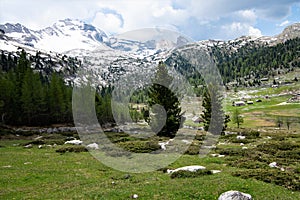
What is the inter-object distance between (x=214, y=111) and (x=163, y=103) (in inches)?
650

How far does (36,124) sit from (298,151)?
258ft

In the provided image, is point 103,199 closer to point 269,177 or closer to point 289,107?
point 269,177

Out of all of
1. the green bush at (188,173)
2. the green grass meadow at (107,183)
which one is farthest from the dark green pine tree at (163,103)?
the green bush at (188,173)

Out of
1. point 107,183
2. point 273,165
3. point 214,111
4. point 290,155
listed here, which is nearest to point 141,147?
point 107,183

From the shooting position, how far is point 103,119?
119 meters

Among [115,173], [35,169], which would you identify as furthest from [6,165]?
[115,173]

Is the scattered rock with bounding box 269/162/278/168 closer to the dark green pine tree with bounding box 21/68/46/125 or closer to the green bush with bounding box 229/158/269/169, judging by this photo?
the green bush with bounding box 229/158/269/169

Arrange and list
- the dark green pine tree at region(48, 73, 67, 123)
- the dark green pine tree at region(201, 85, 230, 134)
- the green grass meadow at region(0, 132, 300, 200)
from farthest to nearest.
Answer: the dark green pine tree at region(48, 73, 67, 123) → the dark green pine tree at region(201, 85, 230, 134) → the green grass meadow at region(0, 132, 300, 200)

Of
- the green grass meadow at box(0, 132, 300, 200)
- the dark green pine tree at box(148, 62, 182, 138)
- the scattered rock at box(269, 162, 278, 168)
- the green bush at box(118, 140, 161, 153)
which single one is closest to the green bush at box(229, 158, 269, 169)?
the scattered rock at box(269, 162, 278, 168)

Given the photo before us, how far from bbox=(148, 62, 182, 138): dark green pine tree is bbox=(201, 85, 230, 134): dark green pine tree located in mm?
12083

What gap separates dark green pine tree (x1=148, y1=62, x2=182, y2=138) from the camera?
203 ft

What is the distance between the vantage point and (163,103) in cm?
6203

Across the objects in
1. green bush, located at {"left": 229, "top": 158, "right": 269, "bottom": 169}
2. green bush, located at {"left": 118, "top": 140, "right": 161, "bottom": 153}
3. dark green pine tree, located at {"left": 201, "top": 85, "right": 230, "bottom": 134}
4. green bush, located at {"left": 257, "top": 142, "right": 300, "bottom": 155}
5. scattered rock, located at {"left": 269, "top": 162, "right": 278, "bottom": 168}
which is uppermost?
dark green pine tree, located at {"left": 201, "top": 85, "right": 230, "bottom": 134}

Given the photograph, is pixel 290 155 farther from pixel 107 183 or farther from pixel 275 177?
pixel 107 183
